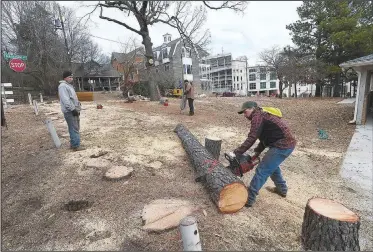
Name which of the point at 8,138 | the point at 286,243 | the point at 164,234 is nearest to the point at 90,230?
the point at 164,234

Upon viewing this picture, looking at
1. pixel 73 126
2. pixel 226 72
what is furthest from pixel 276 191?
pixel 226 72

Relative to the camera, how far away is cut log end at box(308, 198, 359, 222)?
263 cm

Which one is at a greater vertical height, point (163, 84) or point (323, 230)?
point (163, 84)

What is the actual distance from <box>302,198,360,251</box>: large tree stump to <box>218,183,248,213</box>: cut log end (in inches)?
31.9

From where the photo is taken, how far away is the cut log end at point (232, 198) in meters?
3.24

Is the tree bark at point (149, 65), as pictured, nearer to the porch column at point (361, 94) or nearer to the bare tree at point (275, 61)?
the porch column at point (361, 94)

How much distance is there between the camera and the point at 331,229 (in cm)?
262

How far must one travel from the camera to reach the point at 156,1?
15.1 m

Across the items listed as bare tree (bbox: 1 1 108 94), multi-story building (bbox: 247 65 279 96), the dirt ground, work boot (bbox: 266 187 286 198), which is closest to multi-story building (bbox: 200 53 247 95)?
multi-story building (bbox: 247 65 279 96)

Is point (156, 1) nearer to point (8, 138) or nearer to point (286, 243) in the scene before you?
point (8, 138)

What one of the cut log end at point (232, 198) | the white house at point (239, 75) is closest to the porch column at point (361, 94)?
the cut log end at point (232, 198)

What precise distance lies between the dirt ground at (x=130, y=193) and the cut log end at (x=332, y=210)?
1.51ft

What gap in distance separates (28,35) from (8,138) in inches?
762

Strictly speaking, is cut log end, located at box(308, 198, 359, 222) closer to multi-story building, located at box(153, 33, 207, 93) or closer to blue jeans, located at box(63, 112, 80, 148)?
blue jeans, located at box(63, 112, 80, 148)
